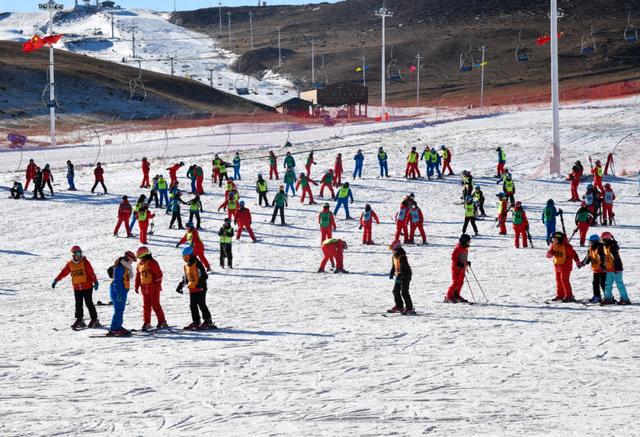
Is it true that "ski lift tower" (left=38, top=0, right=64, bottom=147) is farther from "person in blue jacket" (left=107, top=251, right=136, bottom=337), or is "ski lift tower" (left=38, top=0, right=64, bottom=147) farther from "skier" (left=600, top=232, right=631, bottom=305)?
"skier" (left=600, top=232, right=631, bottom=305)

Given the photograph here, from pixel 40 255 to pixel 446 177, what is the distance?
17.8 metres

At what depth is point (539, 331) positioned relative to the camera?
1420cm

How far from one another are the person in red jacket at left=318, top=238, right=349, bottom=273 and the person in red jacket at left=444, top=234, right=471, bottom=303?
3808mm

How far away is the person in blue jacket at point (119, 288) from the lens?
46.2 ft

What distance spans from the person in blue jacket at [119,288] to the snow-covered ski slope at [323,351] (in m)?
0.29

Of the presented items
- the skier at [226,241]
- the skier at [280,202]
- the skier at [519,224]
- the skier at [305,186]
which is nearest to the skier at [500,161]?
the skier at [305,186]

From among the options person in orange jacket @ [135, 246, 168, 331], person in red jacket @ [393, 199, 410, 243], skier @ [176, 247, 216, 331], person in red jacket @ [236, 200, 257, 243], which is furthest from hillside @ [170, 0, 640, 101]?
person in orange jacket @ [135, 246, 168, 331]

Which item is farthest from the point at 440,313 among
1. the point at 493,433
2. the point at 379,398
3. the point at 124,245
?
the point at 124,245

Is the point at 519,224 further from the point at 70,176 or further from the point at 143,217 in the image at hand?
the point at 70,176

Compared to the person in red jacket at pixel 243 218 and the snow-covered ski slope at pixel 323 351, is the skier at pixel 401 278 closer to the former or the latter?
the snow-covered ski slope at pixel 323 351

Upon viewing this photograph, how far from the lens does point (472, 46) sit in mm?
154875

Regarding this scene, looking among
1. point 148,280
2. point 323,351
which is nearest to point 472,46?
point 148,280

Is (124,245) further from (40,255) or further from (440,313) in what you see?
(440,313)

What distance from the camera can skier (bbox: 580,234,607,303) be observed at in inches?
621
